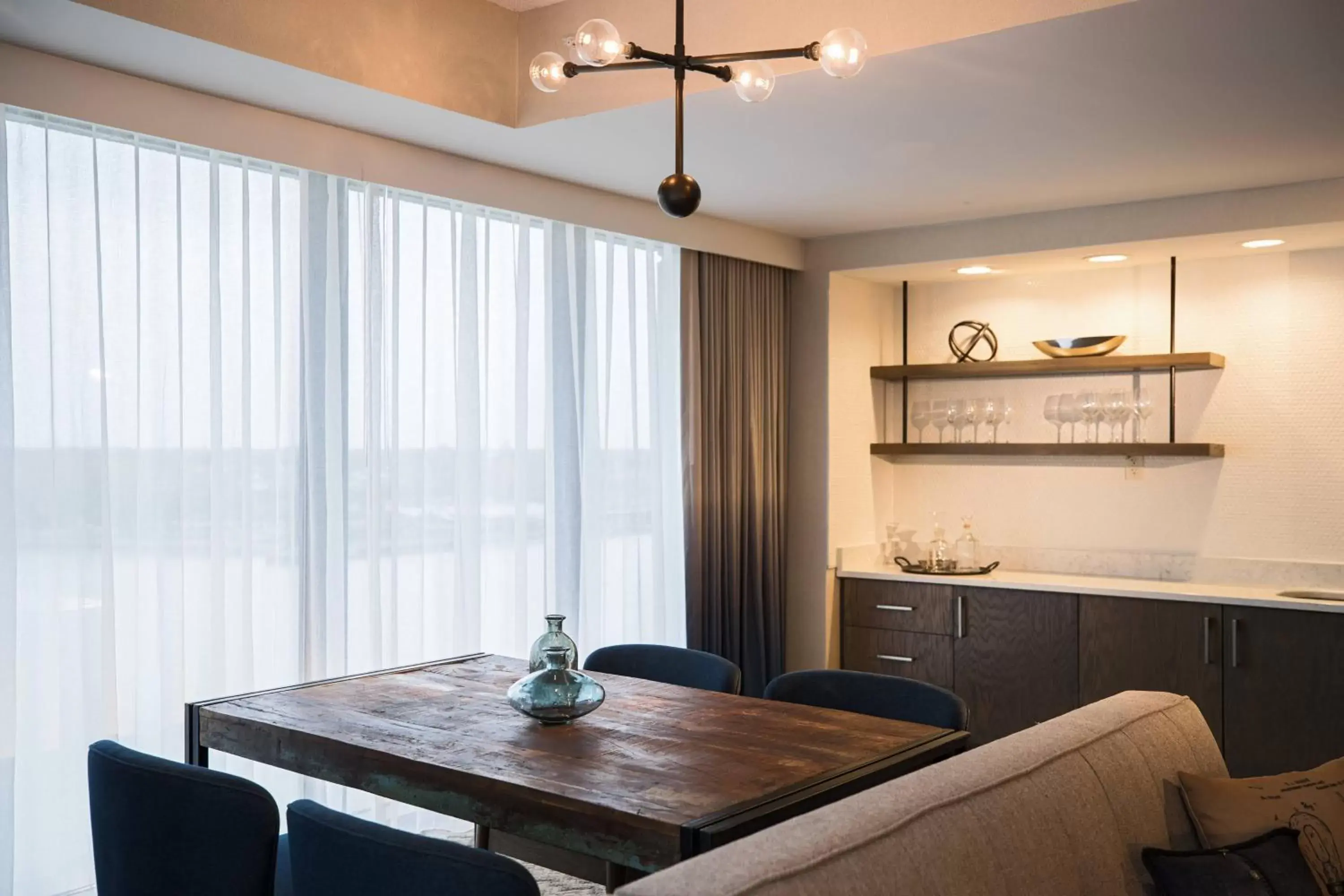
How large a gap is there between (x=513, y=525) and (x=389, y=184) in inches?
51.7

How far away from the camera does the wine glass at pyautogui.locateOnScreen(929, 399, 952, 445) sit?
5707mm

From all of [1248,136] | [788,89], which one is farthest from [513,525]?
[1248,136]

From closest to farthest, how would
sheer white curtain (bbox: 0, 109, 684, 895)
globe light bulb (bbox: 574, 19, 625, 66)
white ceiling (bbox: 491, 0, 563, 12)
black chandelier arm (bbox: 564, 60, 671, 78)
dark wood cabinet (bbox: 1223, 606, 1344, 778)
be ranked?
globe light bulb (bbox: 574, 19, 625, 66) < black chandelier arm (bbox: 564, 60, 671, 78) < sheer white curtain (bbox: 0, 109, 684, 895) < white ceiling (bbox: 491, 0, 563, 12) < dark wood cabinet (bbox: 1223, 606, 1344, 778)

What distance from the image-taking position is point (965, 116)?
351 centimetres

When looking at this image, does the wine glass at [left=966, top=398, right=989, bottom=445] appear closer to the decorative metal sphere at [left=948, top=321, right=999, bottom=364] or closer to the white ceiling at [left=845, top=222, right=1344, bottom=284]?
the decorative metal sphere at [left=948, top=321, right=999, bottom=364]

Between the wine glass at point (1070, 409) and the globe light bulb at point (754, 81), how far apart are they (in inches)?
123

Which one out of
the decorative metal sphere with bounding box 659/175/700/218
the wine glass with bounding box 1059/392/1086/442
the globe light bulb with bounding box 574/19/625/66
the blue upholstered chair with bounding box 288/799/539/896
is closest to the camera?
the blue upholstered chair with bounding box 288/799/539/896

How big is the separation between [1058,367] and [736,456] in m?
1.49

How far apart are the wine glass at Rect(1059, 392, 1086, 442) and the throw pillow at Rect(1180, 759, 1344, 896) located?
3.17 m

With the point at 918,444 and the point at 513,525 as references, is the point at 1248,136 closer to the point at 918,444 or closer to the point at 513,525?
the point at 918,444

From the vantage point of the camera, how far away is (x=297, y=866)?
1980 mm

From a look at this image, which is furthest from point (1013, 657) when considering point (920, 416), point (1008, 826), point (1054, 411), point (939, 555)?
point (1008, 826)

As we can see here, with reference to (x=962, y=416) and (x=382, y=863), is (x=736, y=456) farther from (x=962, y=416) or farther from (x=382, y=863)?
(x=382, y=863)

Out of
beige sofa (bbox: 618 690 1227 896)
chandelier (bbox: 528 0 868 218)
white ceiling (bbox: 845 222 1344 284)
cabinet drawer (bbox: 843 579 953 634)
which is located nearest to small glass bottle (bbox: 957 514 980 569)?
cabinet drawer (bbox: 843 579 953 634)
